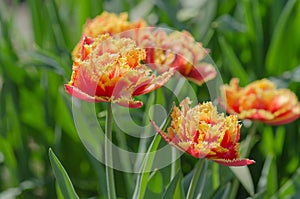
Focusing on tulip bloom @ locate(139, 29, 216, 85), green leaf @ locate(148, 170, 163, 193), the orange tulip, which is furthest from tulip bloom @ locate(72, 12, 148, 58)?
green leaf @ locate(148, 170, 163, 193)

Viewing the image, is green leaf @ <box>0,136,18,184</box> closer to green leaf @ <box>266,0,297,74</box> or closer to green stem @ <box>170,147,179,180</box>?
green stem @ <box>170,147,179,180</box>

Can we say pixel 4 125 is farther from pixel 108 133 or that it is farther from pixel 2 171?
pixel 108 133

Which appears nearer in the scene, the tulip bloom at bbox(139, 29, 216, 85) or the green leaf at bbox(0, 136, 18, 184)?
the tulip bloom at bbox(139, 29, 216, 85)

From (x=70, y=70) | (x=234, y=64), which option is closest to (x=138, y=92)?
(x=70, y=70)

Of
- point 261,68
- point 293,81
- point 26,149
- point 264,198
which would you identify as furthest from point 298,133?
point 26,149

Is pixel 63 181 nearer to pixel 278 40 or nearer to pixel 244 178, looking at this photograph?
pixel 244 178
